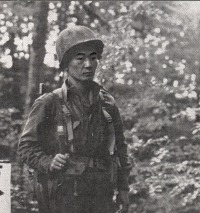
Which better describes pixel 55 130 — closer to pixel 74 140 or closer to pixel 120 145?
pixel 74 140

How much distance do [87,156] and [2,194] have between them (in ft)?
2.44

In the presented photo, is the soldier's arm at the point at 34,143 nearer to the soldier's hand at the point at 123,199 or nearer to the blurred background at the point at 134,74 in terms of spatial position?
the soldier's hand at the point at 123,199

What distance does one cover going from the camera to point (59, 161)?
211cm

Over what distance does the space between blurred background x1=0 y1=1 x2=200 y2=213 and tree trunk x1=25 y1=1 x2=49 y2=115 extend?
0.4 inches

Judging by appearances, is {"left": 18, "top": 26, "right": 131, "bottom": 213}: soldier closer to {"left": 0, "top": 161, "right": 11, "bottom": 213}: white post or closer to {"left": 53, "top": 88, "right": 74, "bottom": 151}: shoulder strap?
{"left": 53, "top": 88, "right": 74, "bottom": 151}: shoulder strap

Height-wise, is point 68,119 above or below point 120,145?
above

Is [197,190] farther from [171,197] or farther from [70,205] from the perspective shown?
[70,205]

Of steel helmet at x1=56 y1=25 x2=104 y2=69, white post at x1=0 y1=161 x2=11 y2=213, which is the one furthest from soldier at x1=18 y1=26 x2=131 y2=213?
white post at x1=0 y1=161 x2=11 y2=213

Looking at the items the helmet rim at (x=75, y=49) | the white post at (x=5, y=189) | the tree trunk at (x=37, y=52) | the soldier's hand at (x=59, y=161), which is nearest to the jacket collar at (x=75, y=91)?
the helmet rim at (x=75, y=49)

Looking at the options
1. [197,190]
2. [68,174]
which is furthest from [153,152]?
[68,174]

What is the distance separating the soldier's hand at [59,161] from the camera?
211 cm

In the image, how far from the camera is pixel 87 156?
87.7 inches

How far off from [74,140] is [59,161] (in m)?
0.14

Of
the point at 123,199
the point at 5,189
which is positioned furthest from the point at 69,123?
the point at 5,189
